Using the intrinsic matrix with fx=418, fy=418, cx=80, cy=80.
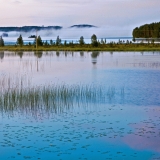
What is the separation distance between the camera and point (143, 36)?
81.2 metres

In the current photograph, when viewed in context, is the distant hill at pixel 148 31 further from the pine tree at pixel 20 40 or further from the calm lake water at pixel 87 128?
the calm lake water at pixel 87 128

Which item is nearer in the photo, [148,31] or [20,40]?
[20,40]

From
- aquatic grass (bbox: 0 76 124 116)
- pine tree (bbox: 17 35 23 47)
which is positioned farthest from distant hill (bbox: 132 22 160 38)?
aquatic grass (bbox: 0 76 124 116)

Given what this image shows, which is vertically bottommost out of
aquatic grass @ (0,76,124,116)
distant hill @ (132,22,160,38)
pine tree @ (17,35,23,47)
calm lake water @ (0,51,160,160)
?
calm lake water @ (0,51,160,160)

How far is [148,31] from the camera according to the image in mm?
78062

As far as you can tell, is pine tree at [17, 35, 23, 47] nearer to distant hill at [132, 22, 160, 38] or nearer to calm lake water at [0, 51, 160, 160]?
calm lake water at [0, 51, 160, 160]

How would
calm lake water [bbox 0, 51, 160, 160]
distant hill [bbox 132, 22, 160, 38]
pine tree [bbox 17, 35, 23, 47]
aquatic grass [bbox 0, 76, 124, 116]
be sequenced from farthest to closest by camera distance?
distant hill [bbox 132, 22, 160, 38] → pine tree [bbox 17, 35, 23, 47] → aquatic grass [bbox 0, 76, 124, 116] → calm lake water [bbox 0, 51, 160, 160]

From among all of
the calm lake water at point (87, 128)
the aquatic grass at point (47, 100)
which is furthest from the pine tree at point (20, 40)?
the aquatic grass at point (47, 100)

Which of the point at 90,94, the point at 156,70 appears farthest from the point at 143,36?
the point at 90,94

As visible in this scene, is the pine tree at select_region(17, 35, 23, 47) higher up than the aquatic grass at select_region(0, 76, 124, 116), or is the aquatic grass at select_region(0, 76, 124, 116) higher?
the pine tree at select_region(17, 35, 23, 47)

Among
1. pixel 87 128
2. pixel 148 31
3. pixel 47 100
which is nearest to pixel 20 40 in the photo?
pixel 47 100

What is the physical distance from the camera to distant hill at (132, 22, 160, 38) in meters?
73.0

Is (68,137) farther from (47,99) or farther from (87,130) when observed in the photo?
Answer: (47,99)

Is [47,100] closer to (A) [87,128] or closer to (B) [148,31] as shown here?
(A) [87,128]
